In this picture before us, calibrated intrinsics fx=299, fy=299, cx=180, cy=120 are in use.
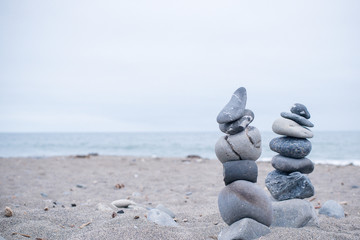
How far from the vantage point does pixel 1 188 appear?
7.67m

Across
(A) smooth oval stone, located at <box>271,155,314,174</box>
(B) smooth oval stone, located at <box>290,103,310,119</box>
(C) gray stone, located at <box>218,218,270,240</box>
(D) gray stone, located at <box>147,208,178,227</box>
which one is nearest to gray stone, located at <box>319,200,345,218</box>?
(A) smooth oval stone, located at <box>271,155,314,174</box>

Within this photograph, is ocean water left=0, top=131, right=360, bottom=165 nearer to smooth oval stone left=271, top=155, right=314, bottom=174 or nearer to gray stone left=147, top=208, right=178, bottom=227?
smooth oval stone left=271, top=155, right=314, bottom=174

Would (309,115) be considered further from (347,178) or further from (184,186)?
(347,178)

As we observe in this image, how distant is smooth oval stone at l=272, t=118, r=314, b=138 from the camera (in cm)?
421

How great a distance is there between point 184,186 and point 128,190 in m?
1.53

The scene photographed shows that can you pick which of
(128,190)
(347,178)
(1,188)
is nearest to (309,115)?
(128,190)

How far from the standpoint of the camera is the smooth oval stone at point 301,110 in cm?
438

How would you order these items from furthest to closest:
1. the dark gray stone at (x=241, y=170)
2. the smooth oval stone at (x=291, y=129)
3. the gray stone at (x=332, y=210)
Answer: the gray stone at (x=332, y=210)
the smooth oval stone at (x=291, y=129)
the dark gray stone at (x=241, y=170)

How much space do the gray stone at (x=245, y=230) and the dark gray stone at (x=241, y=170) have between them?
1.69 feet

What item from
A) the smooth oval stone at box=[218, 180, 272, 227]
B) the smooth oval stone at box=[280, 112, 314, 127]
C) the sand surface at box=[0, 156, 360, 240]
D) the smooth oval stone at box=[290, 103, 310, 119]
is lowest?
the sand surface at box=[0, 156, 360, 240]

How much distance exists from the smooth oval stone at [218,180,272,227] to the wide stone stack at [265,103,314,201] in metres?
0.73

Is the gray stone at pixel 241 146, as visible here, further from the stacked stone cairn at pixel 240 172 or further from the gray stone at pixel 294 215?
the gray stone at pixel 294 215

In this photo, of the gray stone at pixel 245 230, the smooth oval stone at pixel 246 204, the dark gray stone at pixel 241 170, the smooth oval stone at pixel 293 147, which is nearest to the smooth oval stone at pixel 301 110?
the smooth oval stone at pixel 293 147

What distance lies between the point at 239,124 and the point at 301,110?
4.13 ft
